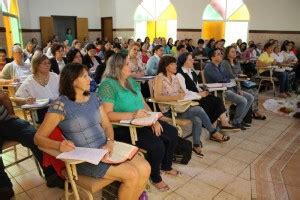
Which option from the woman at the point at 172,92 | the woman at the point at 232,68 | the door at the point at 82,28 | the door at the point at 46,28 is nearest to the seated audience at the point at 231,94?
the woman at the point at 232,68

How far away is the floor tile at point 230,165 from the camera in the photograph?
2.86m

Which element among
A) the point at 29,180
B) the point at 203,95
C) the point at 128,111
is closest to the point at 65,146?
the point at 128,111

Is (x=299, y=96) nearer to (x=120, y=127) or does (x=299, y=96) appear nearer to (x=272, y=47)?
(x=272, y=47)

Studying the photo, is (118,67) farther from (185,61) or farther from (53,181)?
(185,61)

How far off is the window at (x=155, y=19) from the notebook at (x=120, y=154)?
9807 mm

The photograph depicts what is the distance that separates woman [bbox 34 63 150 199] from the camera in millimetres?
1783

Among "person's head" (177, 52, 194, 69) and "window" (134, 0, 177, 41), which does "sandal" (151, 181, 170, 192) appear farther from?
"window" (134, 0, 177, 41)

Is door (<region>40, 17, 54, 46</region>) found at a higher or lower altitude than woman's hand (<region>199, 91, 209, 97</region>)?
higher

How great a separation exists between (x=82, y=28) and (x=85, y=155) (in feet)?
37.7

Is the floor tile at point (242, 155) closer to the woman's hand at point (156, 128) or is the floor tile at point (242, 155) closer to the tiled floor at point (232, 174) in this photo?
the tiled floor at point (232, 174)

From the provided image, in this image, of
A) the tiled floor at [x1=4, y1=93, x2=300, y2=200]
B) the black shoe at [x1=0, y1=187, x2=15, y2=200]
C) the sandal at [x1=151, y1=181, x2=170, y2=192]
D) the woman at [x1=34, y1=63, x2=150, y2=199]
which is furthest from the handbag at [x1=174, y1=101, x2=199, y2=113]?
the black shoe at [x1=0, y1=187, x2=15, y2=200]

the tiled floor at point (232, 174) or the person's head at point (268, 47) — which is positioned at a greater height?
the person's head at point (268, 47)

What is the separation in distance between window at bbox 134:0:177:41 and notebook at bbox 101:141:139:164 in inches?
386

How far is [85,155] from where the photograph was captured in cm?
165
